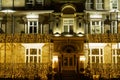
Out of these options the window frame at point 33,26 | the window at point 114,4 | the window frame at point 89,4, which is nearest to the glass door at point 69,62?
the window frame at point 33,26

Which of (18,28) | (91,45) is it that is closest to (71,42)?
(91,45)

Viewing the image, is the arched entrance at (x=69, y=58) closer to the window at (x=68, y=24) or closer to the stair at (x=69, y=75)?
the stair at (x=69, y=75)

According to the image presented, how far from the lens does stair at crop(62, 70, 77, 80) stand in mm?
42956

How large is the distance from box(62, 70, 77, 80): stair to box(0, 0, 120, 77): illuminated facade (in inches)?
16.7

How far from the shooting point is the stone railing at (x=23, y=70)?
134 ft

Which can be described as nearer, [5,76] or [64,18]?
[5,76]

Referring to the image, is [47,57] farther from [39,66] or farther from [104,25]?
[104,25]

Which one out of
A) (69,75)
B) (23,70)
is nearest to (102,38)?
(69,75)

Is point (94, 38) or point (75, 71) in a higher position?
point (94, 38)

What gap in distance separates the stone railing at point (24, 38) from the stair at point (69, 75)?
4333mm

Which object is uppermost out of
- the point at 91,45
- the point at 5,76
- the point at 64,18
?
the point at 64,18

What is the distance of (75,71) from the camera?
4359 centimetres

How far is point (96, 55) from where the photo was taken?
4519cm

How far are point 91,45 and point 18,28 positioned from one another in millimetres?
9231
